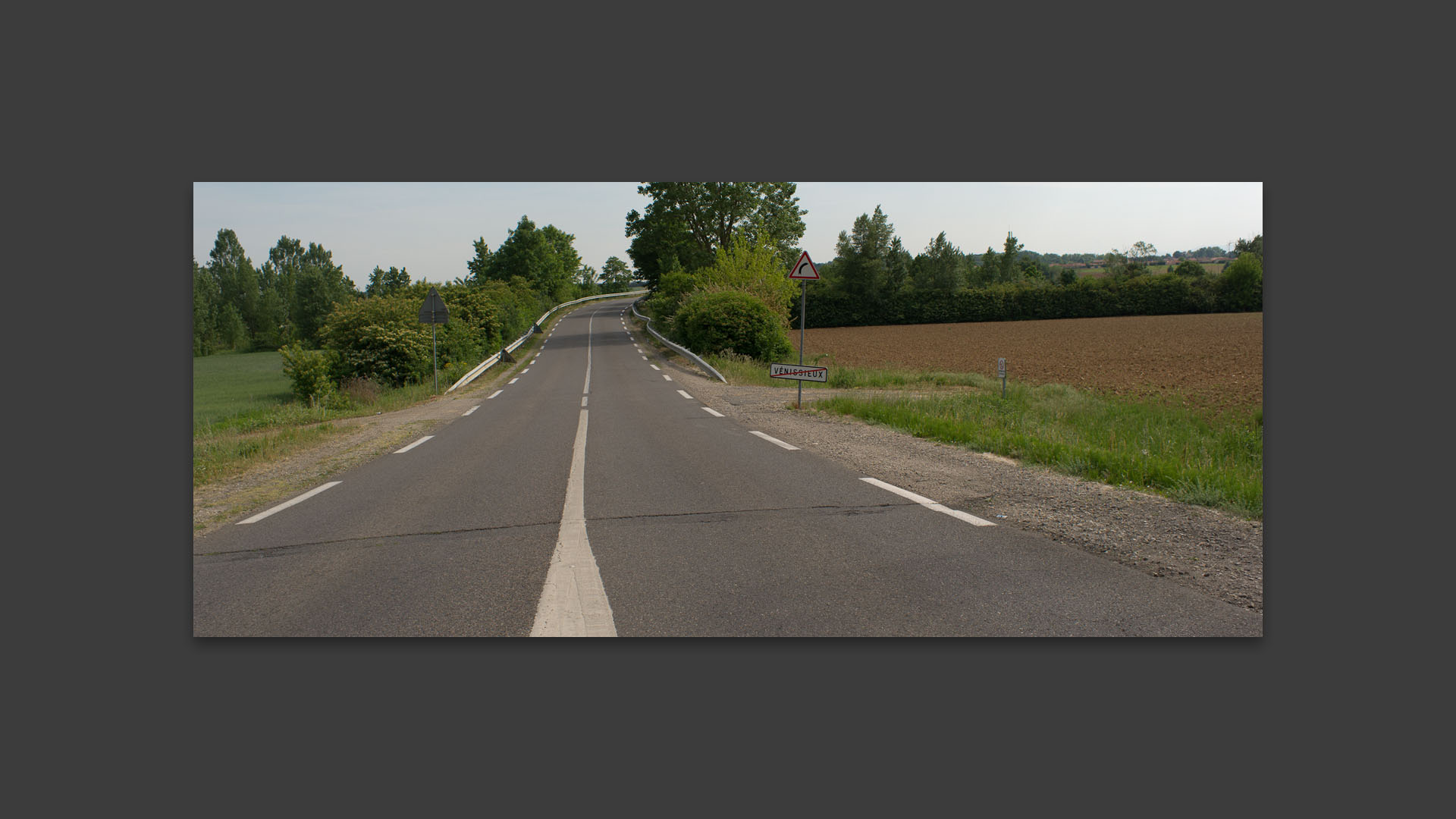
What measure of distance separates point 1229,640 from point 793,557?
2.30 m

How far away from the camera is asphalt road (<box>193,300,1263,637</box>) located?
379cm

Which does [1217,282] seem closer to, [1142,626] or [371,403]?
[1142,626]

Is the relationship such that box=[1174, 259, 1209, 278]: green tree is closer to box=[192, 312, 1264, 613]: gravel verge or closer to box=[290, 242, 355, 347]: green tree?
box=[192, 312, 1264, 613]: gravel verge

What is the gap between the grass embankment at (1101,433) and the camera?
639cm

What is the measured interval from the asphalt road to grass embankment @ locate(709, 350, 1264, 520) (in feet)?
5.83

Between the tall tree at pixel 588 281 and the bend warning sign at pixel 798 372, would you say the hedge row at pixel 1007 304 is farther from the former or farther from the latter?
the tall tree at pixel 588 281

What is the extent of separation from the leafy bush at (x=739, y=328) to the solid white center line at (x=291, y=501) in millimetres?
22585

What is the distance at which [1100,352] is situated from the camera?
27.6 metres

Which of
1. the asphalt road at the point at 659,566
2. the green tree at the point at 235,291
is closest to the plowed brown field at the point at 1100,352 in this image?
the asphalt road at the point at 659,566

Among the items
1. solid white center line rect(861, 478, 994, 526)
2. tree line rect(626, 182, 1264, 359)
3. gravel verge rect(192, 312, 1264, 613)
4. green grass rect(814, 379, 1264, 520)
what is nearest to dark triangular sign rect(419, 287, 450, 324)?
tree line rect(626, 182, 1264, 359)

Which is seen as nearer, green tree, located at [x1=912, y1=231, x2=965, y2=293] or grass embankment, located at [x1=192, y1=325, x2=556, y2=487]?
grass embankment, located at [x1=192, y1=325, x2=556, y2=487]

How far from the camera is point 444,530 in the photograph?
226 inches

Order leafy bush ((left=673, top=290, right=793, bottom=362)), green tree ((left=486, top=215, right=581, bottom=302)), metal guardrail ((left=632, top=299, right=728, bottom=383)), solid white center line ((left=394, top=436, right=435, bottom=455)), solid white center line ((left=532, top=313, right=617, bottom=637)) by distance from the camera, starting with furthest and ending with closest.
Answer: green tree ((left=486, top=215, right=581, bottom=302)), leafy bush ((left=673, top=290, right=793, bottom=362)), metal guardrail ((left=632, top=299, right=728, bottom=383)), solid white center line ((left=394, top=436, right=435, bottom=455)), solid white center line ((left=532, top=313, right=617, bottom=637))

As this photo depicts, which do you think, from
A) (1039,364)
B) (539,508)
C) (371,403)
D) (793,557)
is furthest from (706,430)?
(1039,364)
